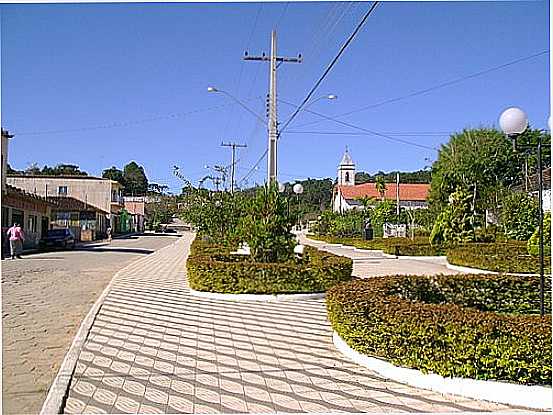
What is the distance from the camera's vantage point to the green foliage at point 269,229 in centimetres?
1213

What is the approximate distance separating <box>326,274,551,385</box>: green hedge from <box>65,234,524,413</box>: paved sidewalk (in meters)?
0.25

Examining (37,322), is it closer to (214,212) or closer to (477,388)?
(477,388)

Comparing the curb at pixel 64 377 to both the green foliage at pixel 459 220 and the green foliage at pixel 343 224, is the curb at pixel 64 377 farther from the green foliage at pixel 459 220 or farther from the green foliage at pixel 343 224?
the green foliage at pixel 343 224

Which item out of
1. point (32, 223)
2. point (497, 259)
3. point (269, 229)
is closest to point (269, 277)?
point (269, 229)

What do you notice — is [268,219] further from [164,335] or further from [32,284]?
[32,284]

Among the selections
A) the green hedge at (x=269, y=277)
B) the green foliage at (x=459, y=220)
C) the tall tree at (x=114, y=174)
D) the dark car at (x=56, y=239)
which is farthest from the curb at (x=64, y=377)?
the tall tree at (x=114, y=174)

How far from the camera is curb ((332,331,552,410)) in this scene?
183 inches

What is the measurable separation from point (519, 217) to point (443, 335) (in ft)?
76.4

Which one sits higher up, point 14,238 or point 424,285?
point 14,238

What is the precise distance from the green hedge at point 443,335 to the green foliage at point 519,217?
2097 cm

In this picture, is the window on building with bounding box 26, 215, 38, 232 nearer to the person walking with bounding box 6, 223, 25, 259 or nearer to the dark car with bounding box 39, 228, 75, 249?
the dark car with bounding box 39, 228, 75, 249

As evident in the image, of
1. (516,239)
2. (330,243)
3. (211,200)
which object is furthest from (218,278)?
(330,243)

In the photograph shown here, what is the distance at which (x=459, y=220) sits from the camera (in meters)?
25.1

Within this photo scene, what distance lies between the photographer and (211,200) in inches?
902
